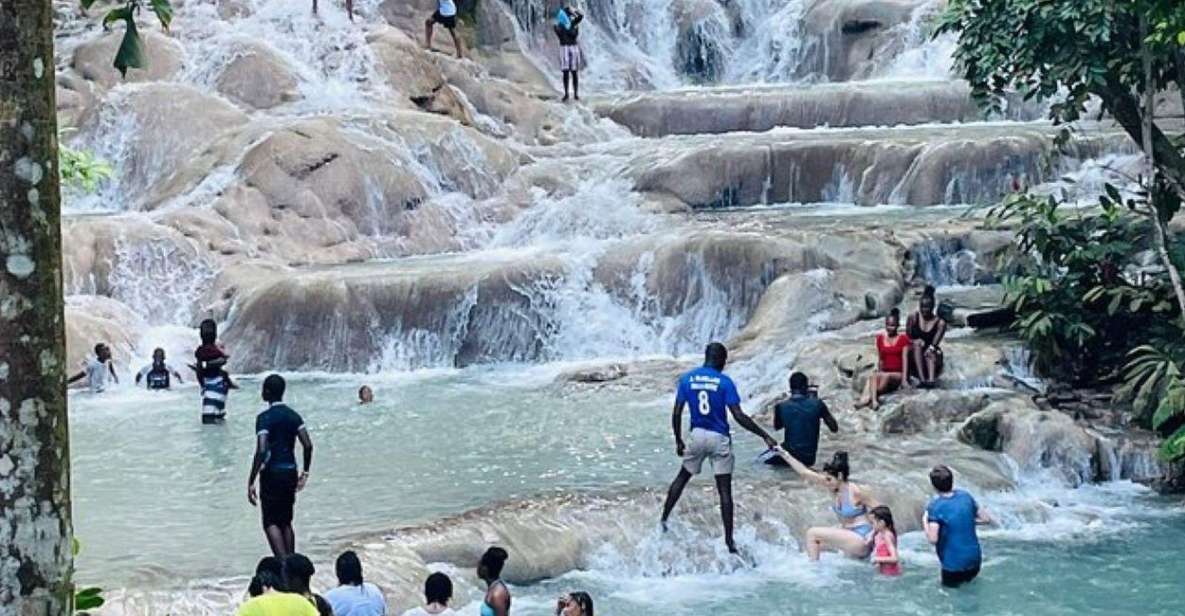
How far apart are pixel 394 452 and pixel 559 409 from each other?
253cm

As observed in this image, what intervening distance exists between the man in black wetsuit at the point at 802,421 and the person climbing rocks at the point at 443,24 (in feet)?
51.4

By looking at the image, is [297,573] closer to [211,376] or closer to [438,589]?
[438,589]

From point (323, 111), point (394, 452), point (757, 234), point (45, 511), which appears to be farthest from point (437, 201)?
point (45, 511)

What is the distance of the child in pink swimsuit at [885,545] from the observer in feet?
37.1

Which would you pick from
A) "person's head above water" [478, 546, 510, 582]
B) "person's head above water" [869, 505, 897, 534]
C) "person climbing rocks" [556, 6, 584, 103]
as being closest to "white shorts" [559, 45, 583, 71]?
"person climbing rocks" [556, 6, 584, 103]

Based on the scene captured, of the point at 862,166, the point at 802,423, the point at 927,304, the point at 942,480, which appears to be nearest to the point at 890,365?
the point at 927,304

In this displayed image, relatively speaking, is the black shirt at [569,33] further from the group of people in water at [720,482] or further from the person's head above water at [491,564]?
the person's head above water at [491,564]

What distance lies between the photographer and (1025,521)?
12938 mm

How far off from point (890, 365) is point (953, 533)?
4833 millimetres

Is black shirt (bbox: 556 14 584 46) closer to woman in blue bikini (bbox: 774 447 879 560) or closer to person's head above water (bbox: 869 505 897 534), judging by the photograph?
woman in blue bikini (bbox: 774 447 879 560)

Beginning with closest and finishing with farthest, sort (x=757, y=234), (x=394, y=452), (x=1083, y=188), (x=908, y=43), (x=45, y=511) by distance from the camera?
(x=45, y=511), (x=394, y=452), (x=757, y=234), (x=1083, y=188), (x=908, y=43)

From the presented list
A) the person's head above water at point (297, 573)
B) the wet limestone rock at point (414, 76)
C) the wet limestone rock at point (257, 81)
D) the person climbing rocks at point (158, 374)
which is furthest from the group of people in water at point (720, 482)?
the wet limestone rock at point (414, 76)

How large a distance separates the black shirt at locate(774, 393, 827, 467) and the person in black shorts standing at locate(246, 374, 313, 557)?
469 cm

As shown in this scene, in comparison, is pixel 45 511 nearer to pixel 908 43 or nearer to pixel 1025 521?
pixel 1025 521
